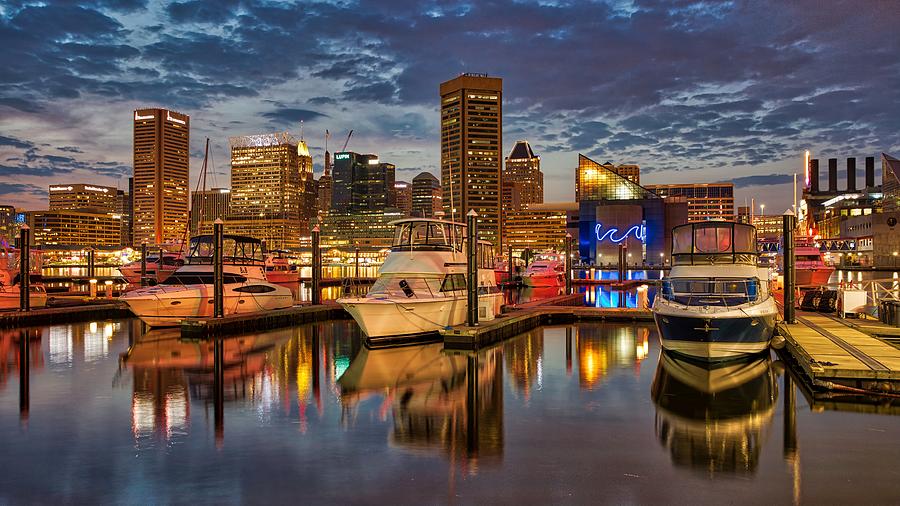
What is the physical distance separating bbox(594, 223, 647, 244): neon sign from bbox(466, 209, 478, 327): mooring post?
13370 cm

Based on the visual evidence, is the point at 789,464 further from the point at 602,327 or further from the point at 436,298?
the point at 602,327

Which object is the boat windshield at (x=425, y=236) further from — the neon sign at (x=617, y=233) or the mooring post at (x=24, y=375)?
the neon sign at (x=617, y=233)

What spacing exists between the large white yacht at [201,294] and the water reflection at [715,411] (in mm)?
21906

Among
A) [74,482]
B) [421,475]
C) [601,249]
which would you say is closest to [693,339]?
[421,475]

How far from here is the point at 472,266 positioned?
88.1ft

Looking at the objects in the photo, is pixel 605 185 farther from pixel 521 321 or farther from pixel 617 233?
pixel 521 321

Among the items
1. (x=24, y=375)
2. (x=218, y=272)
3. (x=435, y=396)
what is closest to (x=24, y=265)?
(x=218, y=272)

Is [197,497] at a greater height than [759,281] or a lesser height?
lesser

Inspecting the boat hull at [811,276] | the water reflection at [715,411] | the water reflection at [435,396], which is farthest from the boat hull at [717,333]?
the boat hull at [811,276]

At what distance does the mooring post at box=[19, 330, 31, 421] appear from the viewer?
653 inches

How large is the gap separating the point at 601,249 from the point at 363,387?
479 feet

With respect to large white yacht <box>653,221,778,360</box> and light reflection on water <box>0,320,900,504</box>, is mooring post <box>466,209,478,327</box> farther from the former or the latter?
large white yacht <box>653,221,778,360</box>

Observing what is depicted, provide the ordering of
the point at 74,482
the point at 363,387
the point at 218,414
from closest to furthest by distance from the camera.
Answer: the point at 74,482 → the point at 218,414 → the point at 363,387

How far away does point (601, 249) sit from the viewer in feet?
524
